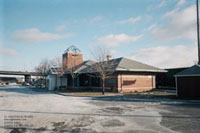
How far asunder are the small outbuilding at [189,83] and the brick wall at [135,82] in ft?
31.2

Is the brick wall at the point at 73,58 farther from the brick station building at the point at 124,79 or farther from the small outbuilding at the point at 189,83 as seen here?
the small outbuilding at the point at 189,83

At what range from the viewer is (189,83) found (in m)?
17.4

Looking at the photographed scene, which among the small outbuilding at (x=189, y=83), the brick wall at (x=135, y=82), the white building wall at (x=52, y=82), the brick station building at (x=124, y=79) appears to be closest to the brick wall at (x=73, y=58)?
the white building wall at (x=52, y=82)

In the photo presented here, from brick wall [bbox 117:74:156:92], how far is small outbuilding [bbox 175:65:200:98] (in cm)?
951

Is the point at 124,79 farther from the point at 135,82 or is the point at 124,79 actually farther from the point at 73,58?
the point at 73,58

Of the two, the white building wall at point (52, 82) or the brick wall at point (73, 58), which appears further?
the brick wall at point (73, 58)

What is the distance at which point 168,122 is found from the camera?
8391 mm

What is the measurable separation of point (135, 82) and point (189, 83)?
10937 millimetres

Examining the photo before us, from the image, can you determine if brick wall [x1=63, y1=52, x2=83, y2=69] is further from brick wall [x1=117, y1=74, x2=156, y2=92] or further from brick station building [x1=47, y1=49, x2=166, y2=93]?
brick wall [x1=117, y1=74, x2=156, y2=92]

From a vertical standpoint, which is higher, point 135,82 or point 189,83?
point 189,83

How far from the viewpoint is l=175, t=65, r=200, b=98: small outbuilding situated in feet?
55.4

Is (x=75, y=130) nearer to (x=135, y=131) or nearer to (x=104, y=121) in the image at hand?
(x=104, y=121)

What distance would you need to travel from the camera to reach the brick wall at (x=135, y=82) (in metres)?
26.5

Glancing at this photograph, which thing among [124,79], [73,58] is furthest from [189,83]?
[73,58]
